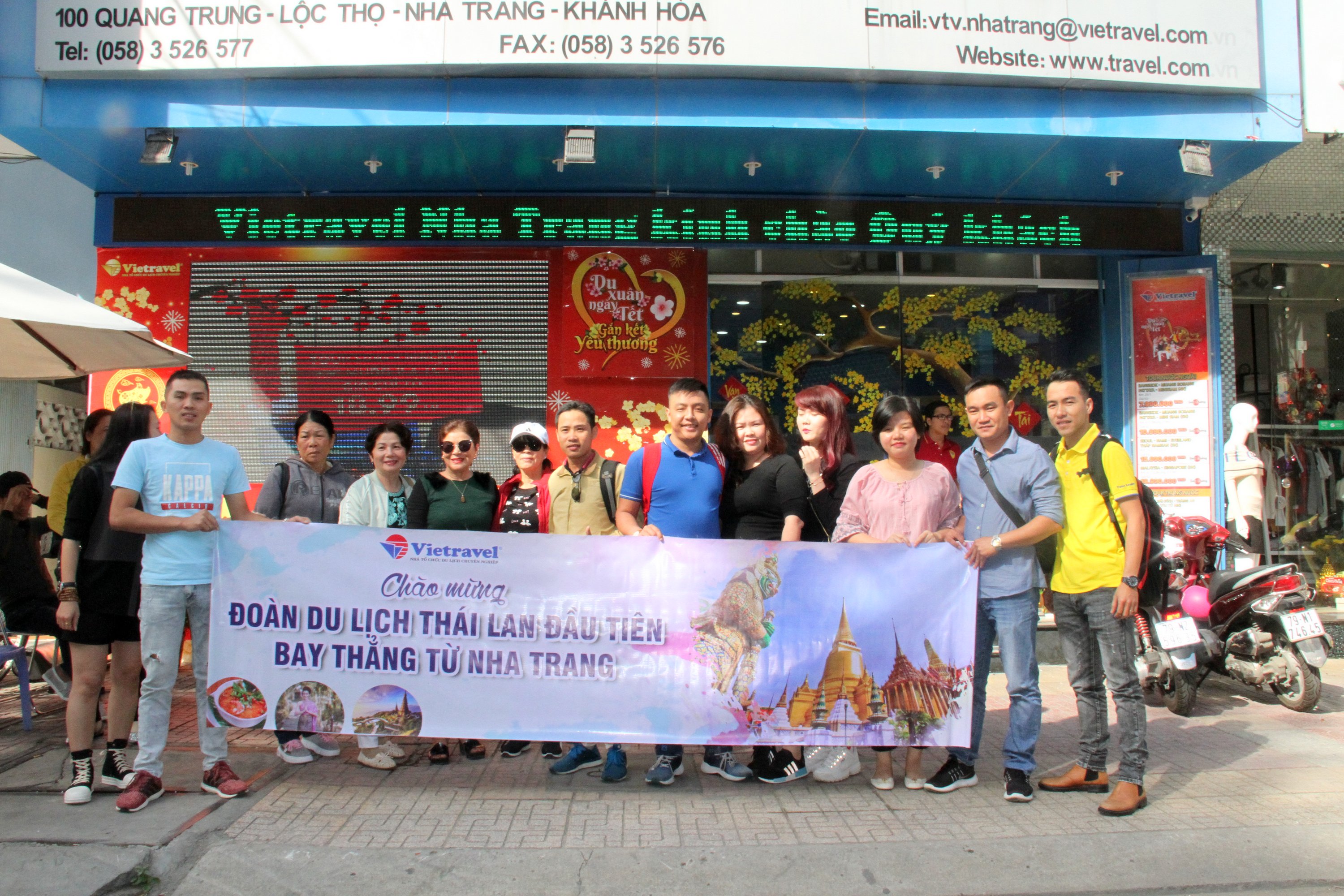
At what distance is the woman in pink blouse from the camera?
429cm

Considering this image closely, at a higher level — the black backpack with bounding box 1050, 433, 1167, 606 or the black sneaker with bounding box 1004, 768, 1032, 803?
the black backpack with bounding box 1050, 433, 1167, 606

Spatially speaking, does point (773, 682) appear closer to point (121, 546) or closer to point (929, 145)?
point (121, 546)

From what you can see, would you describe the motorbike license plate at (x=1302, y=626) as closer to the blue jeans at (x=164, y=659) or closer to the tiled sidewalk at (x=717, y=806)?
the tiled sidewalk at (x=717, y=806)

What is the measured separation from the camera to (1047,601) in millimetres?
4930

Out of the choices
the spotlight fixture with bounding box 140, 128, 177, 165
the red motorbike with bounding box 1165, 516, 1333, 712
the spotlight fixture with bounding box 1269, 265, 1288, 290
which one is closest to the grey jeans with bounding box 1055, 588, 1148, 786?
the red motorbike with bounding box 1165, 516, 1333, 712

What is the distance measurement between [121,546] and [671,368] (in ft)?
15.0

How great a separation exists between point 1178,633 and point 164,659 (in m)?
5.71

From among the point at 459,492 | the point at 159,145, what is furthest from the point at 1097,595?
the point at 159,145

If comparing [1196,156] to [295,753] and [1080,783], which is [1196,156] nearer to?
[1080,783]

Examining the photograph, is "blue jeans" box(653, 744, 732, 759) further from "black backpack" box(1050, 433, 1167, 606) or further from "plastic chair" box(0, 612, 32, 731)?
"plastic chair" box(0, 612, 32, 731)

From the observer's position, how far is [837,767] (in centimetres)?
441

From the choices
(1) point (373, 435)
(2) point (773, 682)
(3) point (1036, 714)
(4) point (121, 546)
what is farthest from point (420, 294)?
→ (3) point (1036, 714)

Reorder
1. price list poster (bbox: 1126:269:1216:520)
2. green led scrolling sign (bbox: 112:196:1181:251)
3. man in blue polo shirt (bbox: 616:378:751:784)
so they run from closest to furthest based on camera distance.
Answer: man in blue polo shirt (bbox: 616:378:751:784) → green led scrolling sign (bbox: 112:196:1181:251) → price list poster (bbox: 1126:269:1216:520)

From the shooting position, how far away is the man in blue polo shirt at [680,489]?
14.3ft
